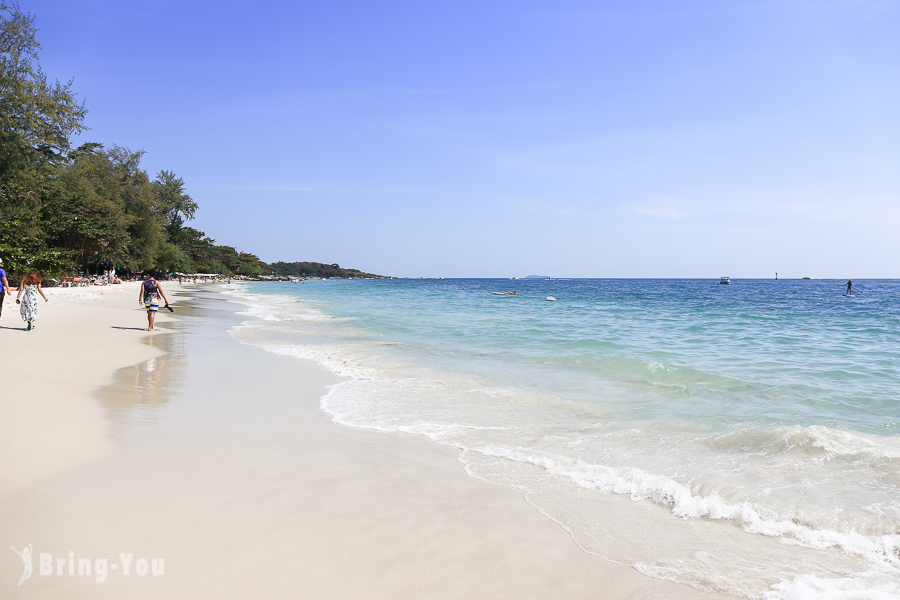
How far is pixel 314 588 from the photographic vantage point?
2.75 meters

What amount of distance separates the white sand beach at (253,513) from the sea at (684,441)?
49cm

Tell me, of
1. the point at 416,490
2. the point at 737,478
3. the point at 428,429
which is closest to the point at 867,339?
the point at 737,478

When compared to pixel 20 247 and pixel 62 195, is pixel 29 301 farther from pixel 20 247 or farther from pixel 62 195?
pixel 62 195

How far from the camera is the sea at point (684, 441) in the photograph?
136 inches

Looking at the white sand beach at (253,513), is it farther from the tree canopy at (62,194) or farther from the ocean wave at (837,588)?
the tree canopy at (62,194)

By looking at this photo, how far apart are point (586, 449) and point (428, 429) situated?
195 centimetres

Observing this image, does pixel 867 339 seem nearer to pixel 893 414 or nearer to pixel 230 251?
pixel 893 414

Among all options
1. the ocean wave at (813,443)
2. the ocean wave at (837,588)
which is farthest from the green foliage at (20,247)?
the ocean wave at (837,588)

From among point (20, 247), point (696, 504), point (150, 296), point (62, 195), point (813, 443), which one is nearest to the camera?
point (696, 504)
